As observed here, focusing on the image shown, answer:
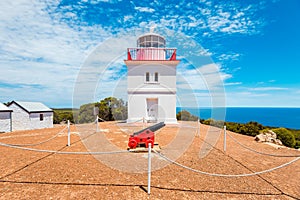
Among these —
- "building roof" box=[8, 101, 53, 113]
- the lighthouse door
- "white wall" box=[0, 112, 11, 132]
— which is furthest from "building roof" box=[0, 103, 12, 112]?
the lighthouse door

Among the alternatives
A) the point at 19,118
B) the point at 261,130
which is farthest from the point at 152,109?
the point at 19,118

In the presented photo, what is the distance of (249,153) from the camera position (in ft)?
21.1

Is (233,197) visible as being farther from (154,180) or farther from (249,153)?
(249,153)

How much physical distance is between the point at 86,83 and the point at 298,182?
8.95 meters

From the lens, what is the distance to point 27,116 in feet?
42.1

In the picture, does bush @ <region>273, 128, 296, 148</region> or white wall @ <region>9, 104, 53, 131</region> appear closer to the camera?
bush @ <region>273, 128, 296, 148</region>

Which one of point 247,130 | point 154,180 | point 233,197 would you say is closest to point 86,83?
point 154,180

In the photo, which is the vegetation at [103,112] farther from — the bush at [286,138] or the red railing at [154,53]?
the bush at [286,138]

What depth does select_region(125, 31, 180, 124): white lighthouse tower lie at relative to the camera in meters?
13.2

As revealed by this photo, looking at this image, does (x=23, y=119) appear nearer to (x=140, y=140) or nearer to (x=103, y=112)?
(x=103, y=112)

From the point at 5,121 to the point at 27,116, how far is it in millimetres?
1325

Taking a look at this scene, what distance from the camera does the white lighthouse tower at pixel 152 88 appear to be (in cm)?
1323

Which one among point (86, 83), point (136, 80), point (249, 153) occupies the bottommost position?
point (249, 153)

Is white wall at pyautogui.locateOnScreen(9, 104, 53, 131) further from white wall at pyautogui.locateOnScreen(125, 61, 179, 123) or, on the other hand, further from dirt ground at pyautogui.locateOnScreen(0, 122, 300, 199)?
dirt ground at pyautogui.locateOnScreen(0, 122, 300, 199)
